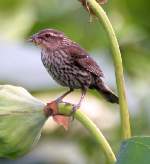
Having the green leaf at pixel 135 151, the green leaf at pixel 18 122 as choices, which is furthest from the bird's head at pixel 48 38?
the green leaf at pixel 135 151

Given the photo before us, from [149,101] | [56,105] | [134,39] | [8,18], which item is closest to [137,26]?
[134,39]

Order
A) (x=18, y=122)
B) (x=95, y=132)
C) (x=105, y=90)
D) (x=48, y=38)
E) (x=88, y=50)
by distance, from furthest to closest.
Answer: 1. (x=88, y=50)
2. (x=48, y=38)
3. (x=105, y=90)
4. (x=18, y=122)
5. (x=95, y=132)

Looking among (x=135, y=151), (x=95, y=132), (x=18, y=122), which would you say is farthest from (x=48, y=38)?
(x=135, y=151)

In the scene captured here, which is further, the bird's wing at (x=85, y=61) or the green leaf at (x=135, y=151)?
the bird's wing at (x=85, y=61)

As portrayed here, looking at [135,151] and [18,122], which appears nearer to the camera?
[135,151]

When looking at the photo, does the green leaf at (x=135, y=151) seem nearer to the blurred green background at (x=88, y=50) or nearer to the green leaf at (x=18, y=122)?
the green leaf at (x=18, y=122)

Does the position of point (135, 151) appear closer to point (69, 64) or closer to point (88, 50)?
point (69, 64)

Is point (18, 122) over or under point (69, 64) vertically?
under
